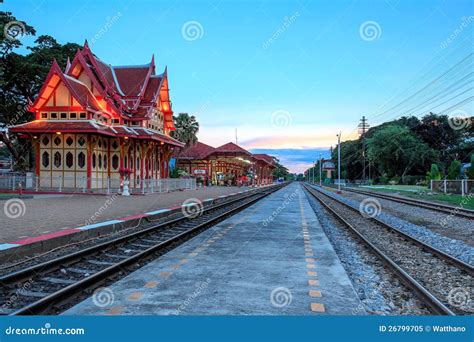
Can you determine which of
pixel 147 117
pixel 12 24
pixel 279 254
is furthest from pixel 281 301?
pixel 12 24

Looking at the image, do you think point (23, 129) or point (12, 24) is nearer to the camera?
point (23, 129)

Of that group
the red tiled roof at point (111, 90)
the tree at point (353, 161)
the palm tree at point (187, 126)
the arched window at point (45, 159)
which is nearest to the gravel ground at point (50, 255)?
the red tiled roof at point (111, 90)

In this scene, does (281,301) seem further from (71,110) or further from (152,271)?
(71,110)

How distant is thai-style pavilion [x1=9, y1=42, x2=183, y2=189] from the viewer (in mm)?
29484

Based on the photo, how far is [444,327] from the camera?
4.18 metres

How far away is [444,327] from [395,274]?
2910mm

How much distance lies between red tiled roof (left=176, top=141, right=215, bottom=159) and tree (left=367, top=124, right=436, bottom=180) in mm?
29669

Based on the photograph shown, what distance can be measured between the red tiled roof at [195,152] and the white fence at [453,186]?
3044 centimetres

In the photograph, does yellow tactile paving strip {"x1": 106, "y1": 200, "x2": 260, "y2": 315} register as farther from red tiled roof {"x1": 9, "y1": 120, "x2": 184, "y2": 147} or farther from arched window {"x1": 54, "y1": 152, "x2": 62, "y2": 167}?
arched window {"x1": 54, "y1": 152, "x2": 62, "y2": 167}

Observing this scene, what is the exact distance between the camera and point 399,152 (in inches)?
2628
